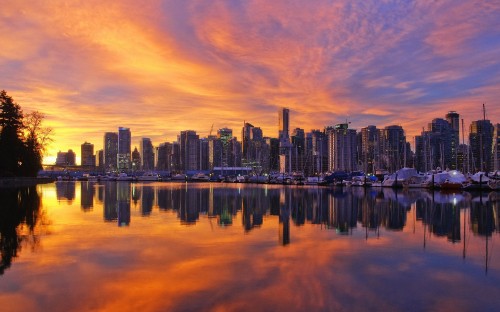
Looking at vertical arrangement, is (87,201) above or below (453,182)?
below

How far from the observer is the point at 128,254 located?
19.9 metres

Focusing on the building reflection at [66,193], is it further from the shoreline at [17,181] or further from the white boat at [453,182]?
the white boat at [453,182]

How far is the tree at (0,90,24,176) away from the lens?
91438mm

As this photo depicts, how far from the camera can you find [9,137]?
305 feet

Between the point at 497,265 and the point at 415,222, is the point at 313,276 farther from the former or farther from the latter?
the point at 415,222

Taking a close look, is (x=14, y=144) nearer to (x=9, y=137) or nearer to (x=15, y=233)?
(x=9, y=137)

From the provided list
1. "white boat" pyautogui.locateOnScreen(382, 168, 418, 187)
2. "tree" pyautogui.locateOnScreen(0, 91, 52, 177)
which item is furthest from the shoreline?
"white boat" pyautogui.locateOnScreen(382, 168, 418, 187)

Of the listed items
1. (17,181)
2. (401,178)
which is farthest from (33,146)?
(401,178)

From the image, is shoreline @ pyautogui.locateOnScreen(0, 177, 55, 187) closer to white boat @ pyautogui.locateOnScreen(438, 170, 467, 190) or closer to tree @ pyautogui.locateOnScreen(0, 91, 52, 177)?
tree @ pyautogui.locateOnScreen(0, 91, 52, 177)

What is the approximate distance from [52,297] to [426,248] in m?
17.3

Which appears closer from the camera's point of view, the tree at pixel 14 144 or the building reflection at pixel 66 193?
the building reflection at pixel 66 193

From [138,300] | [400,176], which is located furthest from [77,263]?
[400,176]

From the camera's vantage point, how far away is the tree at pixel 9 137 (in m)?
91.4

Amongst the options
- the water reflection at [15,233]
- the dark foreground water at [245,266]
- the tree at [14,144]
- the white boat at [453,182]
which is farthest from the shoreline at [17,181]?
the white boat at [453,182]
